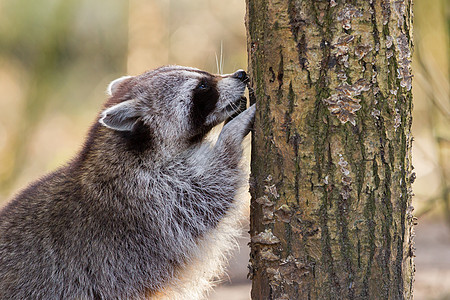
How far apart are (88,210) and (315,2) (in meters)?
1.72

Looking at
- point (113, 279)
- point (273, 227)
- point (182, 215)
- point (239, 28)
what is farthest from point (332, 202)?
point (239, 28)

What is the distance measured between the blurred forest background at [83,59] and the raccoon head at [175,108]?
3.60 meters

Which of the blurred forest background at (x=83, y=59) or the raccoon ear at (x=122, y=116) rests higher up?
the blurred forest background at (x=83, y=59)

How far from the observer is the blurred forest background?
6906 mm

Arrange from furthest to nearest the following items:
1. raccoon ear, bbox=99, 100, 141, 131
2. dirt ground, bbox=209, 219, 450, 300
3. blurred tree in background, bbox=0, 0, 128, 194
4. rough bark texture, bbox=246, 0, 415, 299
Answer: blurred tree in background, bbox=0, 0, 128, 194, dirt ground, bbox=209, 219, 450, 300, raccoon ear, bbox=99, 100, 141, 131, rough bark texture, bbox=246, 0, 415, 299

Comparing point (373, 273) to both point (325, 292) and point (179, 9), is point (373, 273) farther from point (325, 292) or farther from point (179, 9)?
point (179, 9)

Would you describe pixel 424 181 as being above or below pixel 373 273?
above

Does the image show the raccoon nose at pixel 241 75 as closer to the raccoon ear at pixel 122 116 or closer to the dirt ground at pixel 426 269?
the raccoon ear at pixel 122 116

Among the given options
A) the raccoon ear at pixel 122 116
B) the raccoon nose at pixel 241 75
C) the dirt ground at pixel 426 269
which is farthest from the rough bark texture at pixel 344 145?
the dirt ground at pixel 426 269

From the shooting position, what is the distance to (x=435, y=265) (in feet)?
17.9

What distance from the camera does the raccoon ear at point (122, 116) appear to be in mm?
2975

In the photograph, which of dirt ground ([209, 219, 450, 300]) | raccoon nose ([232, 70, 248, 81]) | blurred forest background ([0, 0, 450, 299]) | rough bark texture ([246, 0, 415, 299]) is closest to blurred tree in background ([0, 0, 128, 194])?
blurred forest background ([0, 0, 450, 299])

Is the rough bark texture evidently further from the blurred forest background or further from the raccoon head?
the blurred forest background

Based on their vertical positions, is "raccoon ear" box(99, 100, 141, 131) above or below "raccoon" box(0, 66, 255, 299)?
above
